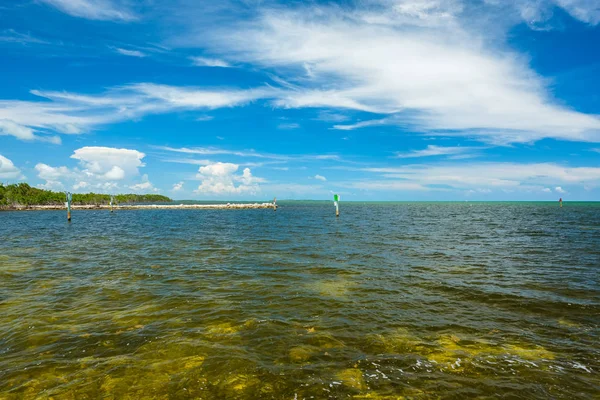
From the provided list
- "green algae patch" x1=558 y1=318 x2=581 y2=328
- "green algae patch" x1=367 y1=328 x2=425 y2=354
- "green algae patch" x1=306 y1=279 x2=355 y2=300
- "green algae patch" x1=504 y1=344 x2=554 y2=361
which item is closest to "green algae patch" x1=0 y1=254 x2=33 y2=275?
"green algae patch" x1=306 y1=279 x2=355 y2=300

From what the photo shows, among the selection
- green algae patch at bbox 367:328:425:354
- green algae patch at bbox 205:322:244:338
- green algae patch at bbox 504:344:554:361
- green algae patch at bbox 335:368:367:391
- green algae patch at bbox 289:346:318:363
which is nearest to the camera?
green algae patch at bbox 335:368:367:391

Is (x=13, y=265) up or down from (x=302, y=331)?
down

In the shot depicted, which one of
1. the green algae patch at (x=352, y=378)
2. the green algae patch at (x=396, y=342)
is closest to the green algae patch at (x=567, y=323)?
the green algae patch at (x=396, y=342)

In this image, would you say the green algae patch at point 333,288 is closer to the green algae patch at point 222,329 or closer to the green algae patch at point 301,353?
the green algae patch at point 222,329

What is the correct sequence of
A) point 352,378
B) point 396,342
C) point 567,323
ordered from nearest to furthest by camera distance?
point 352,378, point 396,342, point 567,323

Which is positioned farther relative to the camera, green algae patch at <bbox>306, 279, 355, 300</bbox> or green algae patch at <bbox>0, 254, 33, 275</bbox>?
green algae patch at <bbox>0, 254, 33, 275</bbox>

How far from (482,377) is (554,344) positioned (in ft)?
11.7

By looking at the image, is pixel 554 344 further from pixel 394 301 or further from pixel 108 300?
pixel 108 300

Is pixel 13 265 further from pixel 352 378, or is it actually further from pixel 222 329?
pixel 352 378

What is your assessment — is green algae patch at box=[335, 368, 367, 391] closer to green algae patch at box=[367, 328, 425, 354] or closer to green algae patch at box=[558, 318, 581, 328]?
green algae patch at box=[367, 328, 425, 354]

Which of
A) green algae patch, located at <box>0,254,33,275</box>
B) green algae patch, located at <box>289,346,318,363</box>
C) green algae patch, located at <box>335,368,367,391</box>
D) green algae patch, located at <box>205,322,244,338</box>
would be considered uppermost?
green algae patch, located at <box>335,368,367,391</box>

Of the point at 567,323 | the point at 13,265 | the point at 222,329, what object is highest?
the point at 567,323

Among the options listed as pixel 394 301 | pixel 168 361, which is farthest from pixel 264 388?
pixel 394 301

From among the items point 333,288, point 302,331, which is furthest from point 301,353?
point 333,288
